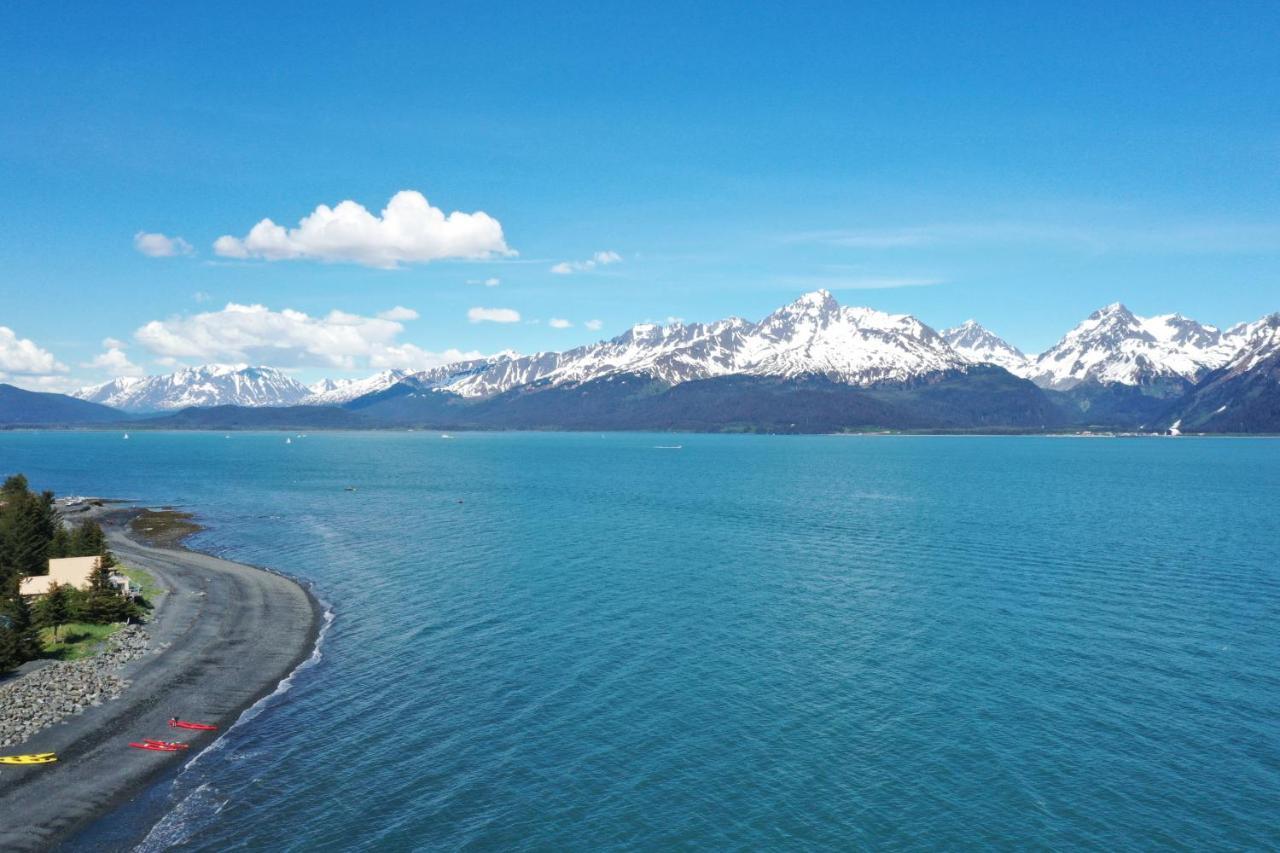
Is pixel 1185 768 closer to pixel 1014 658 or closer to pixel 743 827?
pixel 1014 658

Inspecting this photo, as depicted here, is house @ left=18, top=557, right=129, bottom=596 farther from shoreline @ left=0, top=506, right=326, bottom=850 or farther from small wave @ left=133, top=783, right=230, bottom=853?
small wave @ left=133, top=783, right=230, bottom=853

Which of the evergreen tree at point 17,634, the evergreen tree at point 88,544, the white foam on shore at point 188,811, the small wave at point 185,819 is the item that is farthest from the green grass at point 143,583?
the small wave at point 185,819

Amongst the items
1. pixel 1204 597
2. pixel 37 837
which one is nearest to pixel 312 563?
pixel 37 837

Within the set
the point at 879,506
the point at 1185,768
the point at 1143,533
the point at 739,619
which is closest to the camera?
the point at 1185,768

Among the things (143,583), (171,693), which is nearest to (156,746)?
(171,693)

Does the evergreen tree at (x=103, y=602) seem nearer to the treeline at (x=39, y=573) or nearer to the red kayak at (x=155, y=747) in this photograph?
the treeline at (x=39, y=573)
